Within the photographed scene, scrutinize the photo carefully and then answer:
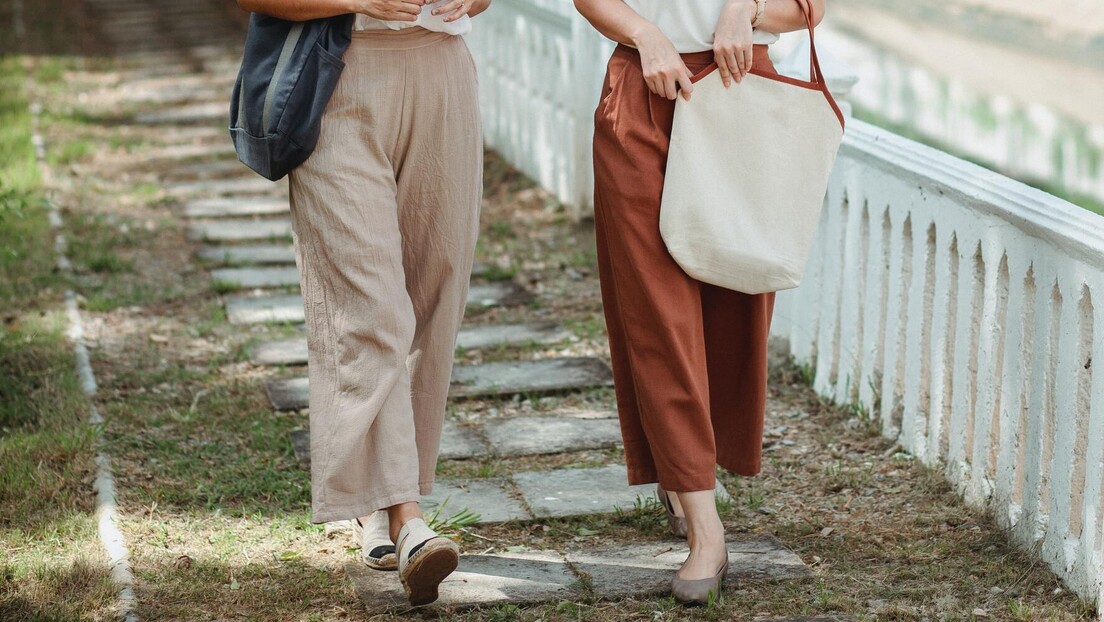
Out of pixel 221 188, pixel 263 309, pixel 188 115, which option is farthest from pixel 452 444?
pixel 188 115

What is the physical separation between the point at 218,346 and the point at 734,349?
2673 millimetres

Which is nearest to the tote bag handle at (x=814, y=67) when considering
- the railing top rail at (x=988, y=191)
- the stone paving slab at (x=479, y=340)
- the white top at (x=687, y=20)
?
the white top at (x=687, y=20)

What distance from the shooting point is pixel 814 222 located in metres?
3.04

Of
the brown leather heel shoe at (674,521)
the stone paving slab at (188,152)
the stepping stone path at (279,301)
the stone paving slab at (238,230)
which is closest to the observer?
the brown leather heel shoe at (674,521)

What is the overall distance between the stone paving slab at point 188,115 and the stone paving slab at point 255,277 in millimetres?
3762

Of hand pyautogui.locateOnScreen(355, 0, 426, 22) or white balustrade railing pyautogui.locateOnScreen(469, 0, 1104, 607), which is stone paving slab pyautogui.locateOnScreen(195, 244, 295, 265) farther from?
hand pyautogui.locateOnScreen(355, 0, 426, 22)

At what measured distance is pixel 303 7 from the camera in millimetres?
2873

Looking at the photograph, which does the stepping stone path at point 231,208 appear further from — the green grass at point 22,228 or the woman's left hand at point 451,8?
the woman's left hand at point 451,8

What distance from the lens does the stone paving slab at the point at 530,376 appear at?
484cm

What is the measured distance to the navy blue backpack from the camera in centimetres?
290

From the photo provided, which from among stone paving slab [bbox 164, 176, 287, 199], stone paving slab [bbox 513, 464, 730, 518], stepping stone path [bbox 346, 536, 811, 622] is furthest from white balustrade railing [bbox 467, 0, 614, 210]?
Answer: stepping stone path [bbox 346, 536, 811, 622]

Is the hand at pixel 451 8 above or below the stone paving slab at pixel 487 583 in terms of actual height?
above

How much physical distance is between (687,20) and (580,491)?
58.8 inches

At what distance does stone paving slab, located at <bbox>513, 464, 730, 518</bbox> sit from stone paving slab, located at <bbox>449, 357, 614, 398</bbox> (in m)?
0.80
